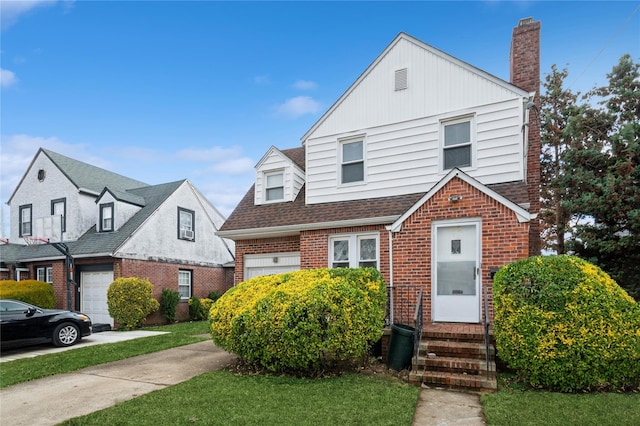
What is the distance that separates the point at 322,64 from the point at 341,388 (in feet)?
39.4

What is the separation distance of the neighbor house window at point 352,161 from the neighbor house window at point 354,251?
1735 mm

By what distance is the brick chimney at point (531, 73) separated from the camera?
9453 millimetres

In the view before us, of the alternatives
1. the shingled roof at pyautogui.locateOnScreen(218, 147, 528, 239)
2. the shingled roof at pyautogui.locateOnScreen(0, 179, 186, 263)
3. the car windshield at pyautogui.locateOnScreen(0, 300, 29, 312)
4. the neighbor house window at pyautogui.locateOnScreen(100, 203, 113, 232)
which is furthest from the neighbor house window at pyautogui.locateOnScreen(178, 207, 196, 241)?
the car windshield at pyautogui.locateOnScreen(0, 300, 29, 312)

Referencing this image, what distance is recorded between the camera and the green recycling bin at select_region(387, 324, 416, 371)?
6.67 m

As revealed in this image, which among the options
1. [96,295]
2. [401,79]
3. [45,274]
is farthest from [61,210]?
[401,79]

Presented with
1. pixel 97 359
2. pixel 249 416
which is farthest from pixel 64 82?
pixel 249 416

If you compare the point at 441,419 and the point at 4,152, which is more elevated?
the point at 4,152

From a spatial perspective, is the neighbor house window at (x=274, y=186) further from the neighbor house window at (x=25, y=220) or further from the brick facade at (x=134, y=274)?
the neighbor house window at (x=25, y=220)

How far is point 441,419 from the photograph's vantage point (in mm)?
4574

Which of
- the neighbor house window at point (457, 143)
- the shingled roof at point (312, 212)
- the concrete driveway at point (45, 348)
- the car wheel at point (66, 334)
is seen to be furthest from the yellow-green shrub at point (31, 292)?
the neighbor house window at point (457, 143)

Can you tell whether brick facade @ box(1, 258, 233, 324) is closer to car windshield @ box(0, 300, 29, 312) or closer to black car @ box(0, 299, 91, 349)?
black car @ box(0, 299, 91, 349)

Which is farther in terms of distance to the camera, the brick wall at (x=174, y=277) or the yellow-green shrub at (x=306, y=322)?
the brick wall at (x=174, y=277)

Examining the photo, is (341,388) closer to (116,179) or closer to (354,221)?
(354,221)

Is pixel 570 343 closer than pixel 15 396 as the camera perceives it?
Yes
